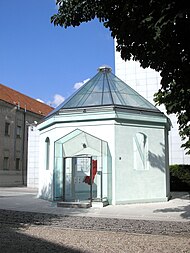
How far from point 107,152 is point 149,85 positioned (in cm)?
1734

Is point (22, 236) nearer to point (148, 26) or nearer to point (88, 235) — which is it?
point (88, 235)

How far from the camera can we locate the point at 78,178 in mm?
17500

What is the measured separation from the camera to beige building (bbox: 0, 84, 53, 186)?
39.0 meters

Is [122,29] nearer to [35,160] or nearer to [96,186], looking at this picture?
[96,186]

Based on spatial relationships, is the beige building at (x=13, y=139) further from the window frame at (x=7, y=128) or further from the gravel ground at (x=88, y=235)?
the gravel ground at (x=88, y=235)

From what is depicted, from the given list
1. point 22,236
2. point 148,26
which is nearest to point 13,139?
point 22,236

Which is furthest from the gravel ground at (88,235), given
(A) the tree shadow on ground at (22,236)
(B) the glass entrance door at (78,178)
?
(B) the glass entrance door at (78,178)

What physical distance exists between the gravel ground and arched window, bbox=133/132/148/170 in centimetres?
632

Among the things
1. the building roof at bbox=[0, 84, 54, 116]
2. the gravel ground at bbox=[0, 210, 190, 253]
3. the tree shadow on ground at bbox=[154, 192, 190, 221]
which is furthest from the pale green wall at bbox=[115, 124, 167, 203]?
the building roof at bbox=[0, 84, 54, 116]

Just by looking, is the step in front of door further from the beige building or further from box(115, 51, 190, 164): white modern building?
the beige building

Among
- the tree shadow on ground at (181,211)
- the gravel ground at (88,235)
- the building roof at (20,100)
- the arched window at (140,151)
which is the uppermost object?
the building roof at (20,100)

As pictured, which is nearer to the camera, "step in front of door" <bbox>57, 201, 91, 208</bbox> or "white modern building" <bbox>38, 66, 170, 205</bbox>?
"step in front of door" <bbox>57, 201, 91, 208</bbox>

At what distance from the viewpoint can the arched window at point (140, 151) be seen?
17734 mm

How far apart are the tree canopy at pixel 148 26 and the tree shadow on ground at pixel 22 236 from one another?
441cm
